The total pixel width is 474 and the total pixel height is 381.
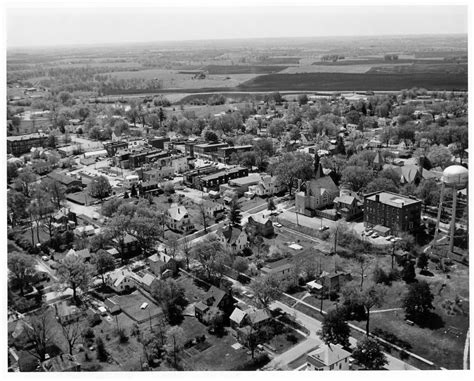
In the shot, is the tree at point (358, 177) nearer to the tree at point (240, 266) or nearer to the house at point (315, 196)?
the house at point (315, 196)

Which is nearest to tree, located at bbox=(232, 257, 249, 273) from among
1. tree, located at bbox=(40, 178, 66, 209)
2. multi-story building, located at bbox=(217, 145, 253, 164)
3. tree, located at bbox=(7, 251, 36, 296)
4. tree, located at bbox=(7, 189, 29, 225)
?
tree, located at bbox=(7, 251, 36, 296)

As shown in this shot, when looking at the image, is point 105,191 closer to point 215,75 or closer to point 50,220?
point 50,220

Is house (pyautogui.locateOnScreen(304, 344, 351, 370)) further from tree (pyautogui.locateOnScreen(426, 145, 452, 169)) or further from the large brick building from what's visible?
tree (pyautogui.locateOnScreen(426, 145, 452, 169))

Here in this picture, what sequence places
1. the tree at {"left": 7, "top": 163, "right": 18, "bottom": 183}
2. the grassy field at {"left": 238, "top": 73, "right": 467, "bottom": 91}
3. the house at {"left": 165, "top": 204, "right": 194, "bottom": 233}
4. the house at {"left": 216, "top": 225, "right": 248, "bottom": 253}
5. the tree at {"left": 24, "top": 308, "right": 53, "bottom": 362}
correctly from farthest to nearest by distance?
the grassy field at {"left": 238, "top": 73, "right": 467, "bottom": 91} < the tree at {"left": 7, "top": 163, "right": 18, "bottom": 183} < the house at {"left": 165, "top": 204, "right": 194, "bottom": 233} < the house at {"left": 216, "top": 225, "right": 248, "bottom": 253} < the tree at {"left": 24, "top": 308, "right": 53, "bottom": 362}

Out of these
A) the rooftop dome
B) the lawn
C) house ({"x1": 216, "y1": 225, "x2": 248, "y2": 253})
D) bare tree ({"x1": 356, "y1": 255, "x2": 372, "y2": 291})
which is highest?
the rooftop dome

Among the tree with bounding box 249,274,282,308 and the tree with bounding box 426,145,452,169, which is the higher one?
the tree with bounding box 426,145,452,169

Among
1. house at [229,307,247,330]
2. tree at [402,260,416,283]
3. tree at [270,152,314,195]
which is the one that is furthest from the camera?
tree at [270,152,314,195]

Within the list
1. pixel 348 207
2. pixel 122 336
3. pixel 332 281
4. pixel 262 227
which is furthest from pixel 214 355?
pixel 348 207

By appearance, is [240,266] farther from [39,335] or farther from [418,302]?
[39,335]
